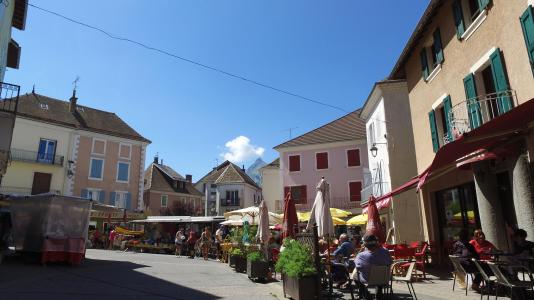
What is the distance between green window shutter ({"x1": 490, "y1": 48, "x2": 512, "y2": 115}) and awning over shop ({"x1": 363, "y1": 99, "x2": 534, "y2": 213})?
2.72ft

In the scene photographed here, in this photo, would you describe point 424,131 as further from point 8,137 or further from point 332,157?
point 332,157

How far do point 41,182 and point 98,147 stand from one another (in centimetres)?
635

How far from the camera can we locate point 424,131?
14.9 metres

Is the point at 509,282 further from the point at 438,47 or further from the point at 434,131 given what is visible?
the point at 438,47

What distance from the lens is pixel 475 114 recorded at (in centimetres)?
1070

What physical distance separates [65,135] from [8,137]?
2302 cm

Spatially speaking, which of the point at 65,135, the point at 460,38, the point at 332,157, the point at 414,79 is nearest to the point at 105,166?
the point at 65,135

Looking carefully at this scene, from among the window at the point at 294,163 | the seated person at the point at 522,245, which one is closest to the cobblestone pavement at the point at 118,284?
the seated person at the point at 522,245

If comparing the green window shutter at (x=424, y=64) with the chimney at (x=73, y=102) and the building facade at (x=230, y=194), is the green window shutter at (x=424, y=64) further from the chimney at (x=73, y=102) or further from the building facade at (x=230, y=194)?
the building facade at (x=230, y=194)

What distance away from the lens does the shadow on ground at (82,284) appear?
807 centimetres

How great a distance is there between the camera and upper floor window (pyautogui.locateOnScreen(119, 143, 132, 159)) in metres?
39.9

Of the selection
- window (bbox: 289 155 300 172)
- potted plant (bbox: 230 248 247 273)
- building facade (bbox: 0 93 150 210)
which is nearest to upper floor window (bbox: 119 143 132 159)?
building facade (bbox: 0 93 150 210)

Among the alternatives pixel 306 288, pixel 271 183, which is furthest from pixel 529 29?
pixel 271 183

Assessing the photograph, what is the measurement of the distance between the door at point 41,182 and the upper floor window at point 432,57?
3178 cm
